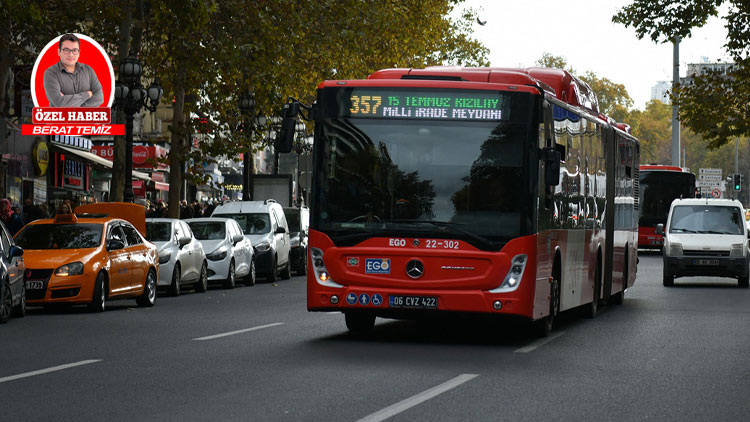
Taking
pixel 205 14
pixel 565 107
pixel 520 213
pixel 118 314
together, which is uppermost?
pixel 205 14

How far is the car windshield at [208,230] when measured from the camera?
30.5 metres

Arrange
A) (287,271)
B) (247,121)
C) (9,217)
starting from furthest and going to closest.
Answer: (247,121)
(287,271)
(9,217)

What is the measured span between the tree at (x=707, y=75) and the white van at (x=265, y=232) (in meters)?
9.71

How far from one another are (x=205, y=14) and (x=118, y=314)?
8.23 metres

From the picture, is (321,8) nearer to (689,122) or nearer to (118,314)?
(689,122)

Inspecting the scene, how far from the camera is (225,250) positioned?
2995cm

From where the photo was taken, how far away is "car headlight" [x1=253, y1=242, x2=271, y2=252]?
3303 centimetres

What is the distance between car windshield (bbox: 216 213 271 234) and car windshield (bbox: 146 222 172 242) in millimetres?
6401

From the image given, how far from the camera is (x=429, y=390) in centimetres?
1089

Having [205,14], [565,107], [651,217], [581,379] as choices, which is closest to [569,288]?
[565,107]

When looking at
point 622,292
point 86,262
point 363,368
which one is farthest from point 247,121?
point 363,368

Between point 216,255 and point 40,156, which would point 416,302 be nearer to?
point 216,255

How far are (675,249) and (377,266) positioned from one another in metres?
17.5

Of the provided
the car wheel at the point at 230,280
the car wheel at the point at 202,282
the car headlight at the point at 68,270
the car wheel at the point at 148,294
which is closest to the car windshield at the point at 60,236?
the car headlight at the point at 68,270
